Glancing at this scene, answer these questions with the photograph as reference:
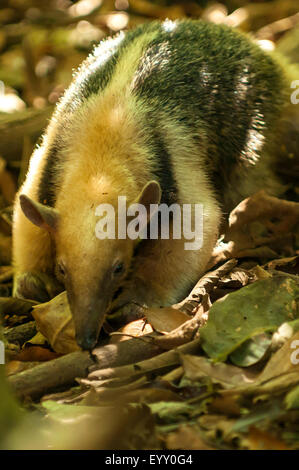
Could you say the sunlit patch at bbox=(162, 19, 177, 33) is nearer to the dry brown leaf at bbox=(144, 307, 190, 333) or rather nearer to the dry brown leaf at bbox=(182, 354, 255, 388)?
the dry brown leaf at bbox=(144, 307, 190, 333)

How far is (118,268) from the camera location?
4.68 metres

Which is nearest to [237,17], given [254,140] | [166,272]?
[254,140]

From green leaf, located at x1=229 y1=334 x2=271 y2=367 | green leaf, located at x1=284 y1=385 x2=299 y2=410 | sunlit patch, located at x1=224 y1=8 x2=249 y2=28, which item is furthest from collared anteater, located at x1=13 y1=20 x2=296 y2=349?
sunlit patch, located at x1=224 y1=8 x2=249 y2=28

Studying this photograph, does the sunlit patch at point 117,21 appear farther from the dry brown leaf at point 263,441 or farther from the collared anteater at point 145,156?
the dry brown leaf at point 263,441

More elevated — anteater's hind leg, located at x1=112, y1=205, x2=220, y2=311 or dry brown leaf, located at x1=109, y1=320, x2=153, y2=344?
anteater's hind leg, located at x1=112, y1=205, x2=220, y2=311

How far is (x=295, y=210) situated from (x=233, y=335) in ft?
6.72

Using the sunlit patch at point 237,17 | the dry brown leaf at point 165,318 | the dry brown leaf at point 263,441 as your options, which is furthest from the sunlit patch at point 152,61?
the sunlit patch at point 237,17

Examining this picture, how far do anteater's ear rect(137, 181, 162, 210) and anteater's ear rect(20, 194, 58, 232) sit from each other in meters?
0.62

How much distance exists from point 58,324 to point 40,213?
787 mm

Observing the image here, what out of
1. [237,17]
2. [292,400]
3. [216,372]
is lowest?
[292,400]

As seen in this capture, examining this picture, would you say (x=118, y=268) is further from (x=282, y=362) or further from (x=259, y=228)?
(x=259, y=228)

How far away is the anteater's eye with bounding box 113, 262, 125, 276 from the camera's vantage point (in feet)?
15.2

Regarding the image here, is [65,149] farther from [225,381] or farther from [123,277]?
[225,381]

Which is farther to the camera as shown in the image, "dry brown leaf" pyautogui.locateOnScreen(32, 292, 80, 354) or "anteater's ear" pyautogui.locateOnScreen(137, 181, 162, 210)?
"anteater's ear" pyautogui.locateOnScreen(137, 181, 162, 210)
